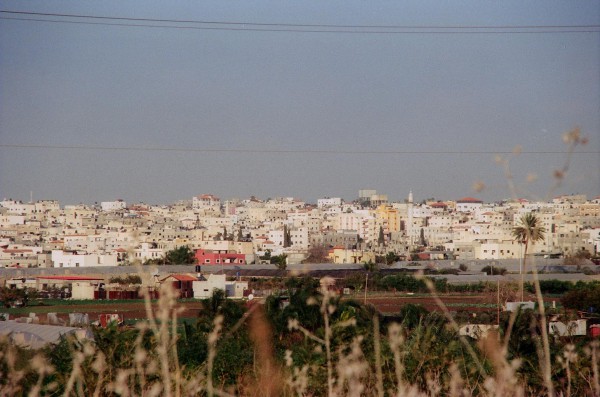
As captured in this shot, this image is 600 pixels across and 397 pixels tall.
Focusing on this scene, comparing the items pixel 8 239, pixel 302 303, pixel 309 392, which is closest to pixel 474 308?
pixel 302 303

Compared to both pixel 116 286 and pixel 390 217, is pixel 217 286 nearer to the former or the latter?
pixel 116 286

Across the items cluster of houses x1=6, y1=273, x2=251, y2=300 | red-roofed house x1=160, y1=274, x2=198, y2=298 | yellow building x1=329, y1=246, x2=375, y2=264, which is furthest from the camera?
yellow building x1=329, y1=246, x2=375, y2=264

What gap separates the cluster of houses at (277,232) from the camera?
5756cm

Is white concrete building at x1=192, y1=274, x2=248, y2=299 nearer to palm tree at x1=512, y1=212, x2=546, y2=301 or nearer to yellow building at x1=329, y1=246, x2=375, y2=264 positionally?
palm tree at x1=512, y1=212, x2=546, y2=301

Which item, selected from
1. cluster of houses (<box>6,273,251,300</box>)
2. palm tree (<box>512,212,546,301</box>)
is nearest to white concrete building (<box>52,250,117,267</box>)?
cluster of houses (<box>6,273,251,300</box>)

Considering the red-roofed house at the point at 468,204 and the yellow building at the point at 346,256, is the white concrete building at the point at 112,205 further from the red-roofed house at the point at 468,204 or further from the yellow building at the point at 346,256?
the yellow building at the point at 346,256

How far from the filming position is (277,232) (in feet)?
274

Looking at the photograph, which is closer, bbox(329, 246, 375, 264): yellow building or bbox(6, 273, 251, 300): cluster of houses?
bbox(6, 273, 251, 300): cluster of houses

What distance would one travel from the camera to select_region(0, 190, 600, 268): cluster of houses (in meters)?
57.6

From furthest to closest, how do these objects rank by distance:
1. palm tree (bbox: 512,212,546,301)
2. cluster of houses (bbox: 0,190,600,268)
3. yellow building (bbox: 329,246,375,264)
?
1. cluster of houses (bbox: 0,190,600,268)
2. yellow building (bbox: 329,246,375,264)
3. palm tree (bbox: 512,212,546,301)

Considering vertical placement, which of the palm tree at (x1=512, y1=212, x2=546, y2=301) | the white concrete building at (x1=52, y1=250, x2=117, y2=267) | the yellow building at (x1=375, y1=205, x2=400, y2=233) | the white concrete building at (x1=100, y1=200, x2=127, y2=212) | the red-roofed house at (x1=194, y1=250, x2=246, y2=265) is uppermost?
the white concrete building at (x1=100, y1=200, x2=127, y2=212)

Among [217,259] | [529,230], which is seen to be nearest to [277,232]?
[217,259]

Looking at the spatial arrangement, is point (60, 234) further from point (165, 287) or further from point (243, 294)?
point (165, 287)

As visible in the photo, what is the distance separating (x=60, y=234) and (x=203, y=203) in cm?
4076
